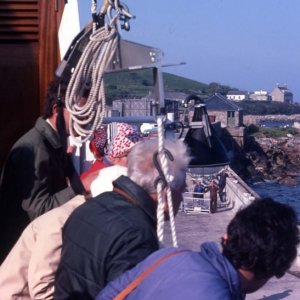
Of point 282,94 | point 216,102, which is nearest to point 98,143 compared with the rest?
point 216,102

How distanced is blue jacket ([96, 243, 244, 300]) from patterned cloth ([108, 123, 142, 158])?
1.06 metres

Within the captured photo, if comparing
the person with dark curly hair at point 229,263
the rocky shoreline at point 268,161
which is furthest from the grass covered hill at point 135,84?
the rocky shoreline at point 268,161

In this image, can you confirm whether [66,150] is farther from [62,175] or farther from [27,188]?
[27,188]

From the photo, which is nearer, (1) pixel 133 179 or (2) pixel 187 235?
(1) pixel 133 179

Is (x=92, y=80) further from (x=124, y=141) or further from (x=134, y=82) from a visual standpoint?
(x=134, y=82)

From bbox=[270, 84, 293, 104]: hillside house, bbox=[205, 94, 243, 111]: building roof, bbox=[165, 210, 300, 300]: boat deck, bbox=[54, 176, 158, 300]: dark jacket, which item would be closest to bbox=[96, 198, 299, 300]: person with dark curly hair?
bbox=[54, 176, 158, 300]: dark jacket

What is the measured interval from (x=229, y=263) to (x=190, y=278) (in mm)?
148

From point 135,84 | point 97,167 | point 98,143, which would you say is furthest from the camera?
point 135,84

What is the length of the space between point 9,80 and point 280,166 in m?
64.3

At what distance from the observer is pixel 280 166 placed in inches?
2657

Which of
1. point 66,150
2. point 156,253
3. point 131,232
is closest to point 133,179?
point 131,232

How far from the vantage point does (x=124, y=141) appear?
3.41 meters

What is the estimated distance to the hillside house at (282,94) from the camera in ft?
295

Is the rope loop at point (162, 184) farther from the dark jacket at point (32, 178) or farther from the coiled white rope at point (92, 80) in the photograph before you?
the dark jacket at point (32, 178)
